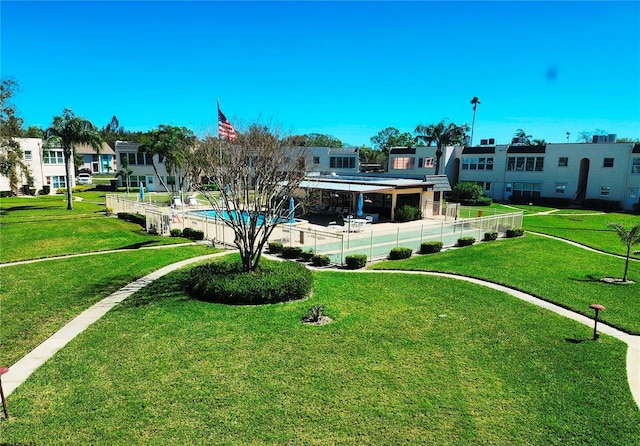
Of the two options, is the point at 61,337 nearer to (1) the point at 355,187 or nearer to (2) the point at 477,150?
(1) the point at 355,187

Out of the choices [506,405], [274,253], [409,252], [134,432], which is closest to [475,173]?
[409,252]

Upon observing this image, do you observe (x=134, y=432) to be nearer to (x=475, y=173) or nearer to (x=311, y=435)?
(x=311, y=435)

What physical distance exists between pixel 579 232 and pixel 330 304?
24018mm

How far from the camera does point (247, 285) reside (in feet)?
43.1

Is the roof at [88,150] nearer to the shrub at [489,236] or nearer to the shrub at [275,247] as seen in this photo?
the shrub at [275,247]

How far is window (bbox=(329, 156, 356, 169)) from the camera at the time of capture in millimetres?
54188

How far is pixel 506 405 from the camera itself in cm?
736

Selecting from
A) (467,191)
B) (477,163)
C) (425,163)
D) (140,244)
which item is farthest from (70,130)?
(477,163)

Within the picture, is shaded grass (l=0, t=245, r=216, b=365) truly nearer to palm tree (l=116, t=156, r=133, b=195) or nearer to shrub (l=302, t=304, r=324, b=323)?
shrub (l=302, t=304, r=324, b=323)

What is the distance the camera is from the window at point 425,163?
53.5m

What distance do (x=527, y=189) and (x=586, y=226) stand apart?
1837cm

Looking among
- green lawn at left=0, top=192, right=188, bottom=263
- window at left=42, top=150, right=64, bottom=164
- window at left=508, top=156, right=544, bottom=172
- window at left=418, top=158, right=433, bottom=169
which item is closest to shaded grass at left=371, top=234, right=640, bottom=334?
green lawn at left=0, top=192, right=188, bottom=263

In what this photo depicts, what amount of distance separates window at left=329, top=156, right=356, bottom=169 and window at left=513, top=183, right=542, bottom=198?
2025 cm

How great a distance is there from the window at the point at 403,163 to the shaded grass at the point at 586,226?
66.8 feet
